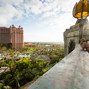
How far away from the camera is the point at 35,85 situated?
0.68 m

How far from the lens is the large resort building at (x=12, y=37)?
162 feet

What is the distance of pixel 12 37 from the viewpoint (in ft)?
165

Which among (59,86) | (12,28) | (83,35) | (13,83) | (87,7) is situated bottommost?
(13,83)

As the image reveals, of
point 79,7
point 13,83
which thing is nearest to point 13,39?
point 13,83

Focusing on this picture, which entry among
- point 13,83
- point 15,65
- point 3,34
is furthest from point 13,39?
point 13,83

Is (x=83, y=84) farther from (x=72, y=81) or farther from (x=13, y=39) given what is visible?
(x=13, y=39)

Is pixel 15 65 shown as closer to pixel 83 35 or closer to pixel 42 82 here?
pixel 83 35

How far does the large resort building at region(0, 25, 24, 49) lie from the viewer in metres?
49.5

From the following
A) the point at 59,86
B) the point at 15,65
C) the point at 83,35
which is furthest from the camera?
the point at 15,65

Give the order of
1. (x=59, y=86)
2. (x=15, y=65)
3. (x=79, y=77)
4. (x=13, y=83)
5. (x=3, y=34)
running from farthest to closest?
(x=3, y=34) → (x=15, y=65) → (x=13, y=83) → (x=79, y=77) → (x=59, y=86)

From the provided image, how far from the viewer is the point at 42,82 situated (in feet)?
2.40

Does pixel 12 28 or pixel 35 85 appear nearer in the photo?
pixel 35 85

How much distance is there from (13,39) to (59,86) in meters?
55.3

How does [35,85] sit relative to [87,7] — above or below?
below
